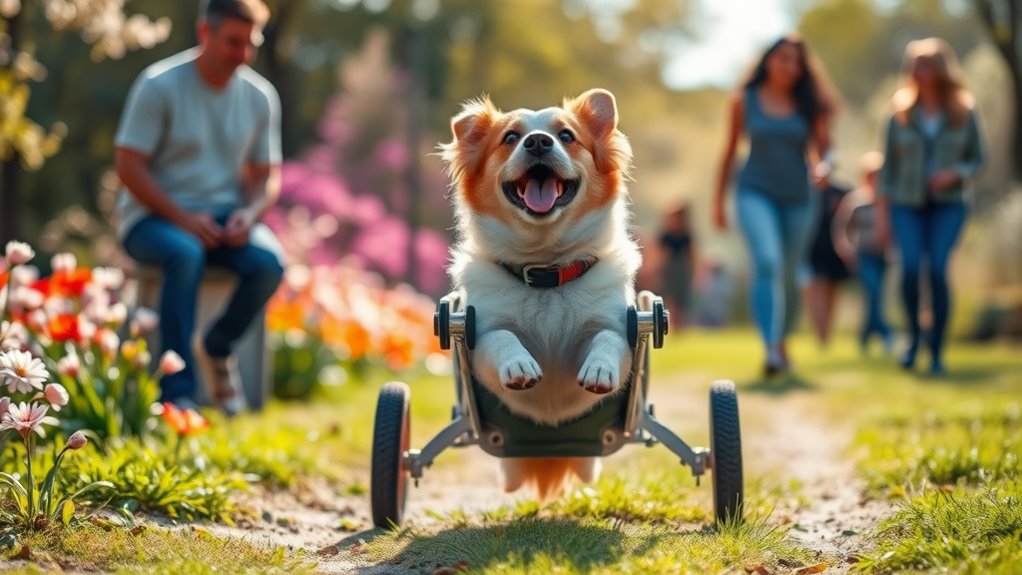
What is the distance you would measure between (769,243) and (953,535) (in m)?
4.51

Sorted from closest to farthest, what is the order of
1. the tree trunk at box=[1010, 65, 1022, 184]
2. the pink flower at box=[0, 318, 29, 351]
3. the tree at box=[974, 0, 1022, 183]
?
the pink flower at box=[0, 318, 29, 351]
the tree at box=[974, 0, 1022, 183]
the tree trunk at box=[1010, 65, 1022, 184]

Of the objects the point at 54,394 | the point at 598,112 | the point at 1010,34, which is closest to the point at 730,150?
the point at 598,112

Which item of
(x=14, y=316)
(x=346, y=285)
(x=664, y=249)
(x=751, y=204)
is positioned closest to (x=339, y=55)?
(x=664, y=249)

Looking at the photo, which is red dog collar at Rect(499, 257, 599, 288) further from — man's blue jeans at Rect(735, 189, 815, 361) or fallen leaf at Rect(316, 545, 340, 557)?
man's blue jeans at Rect(735, 189, 815, 361)

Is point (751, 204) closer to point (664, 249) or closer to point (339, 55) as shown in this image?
point (664, 249)

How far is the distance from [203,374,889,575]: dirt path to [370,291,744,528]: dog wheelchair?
0.27 metres

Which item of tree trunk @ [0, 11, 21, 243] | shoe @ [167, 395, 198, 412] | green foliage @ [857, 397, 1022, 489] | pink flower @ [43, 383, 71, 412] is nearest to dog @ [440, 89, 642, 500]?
pink flower @ [43, 383, 71, 412]

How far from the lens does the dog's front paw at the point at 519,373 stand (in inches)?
138

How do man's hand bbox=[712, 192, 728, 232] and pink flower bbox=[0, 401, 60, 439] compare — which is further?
man's hand bbox=[712, 192, 728, 232]

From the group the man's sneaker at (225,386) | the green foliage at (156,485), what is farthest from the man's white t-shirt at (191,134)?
the green foliage at (156,485)

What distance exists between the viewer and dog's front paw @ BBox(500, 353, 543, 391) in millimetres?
3494

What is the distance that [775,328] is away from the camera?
7965 mm

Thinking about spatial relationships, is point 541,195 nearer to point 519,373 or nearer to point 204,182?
point 519,373

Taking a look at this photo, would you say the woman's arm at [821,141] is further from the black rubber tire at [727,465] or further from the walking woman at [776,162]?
the black rubber tire at [727,465]
